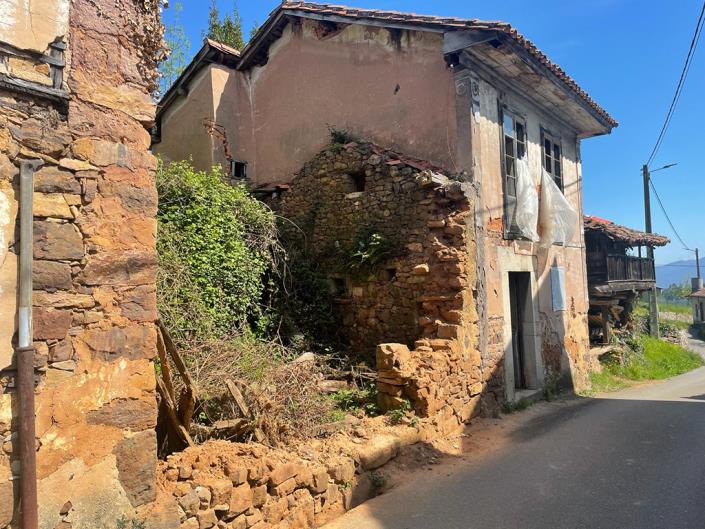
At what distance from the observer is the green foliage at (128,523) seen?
321 centimetres

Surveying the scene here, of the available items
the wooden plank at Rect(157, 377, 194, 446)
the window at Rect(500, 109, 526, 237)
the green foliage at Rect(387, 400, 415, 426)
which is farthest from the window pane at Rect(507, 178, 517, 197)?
the wooden plank at Rect(157, 377, 194, 446)

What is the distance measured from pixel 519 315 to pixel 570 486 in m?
5.13

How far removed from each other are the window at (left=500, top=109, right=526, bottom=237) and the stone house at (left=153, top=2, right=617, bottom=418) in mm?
41

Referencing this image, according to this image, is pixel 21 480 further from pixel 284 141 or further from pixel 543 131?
pixel 543 131

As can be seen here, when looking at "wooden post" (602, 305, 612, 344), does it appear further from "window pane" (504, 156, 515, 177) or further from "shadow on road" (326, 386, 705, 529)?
"window pane" (504, 156, 515, 177)

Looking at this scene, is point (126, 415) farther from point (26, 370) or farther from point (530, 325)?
point (530, 325)

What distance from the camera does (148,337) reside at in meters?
3.54

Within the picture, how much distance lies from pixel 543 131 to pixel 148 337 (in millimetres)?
9944

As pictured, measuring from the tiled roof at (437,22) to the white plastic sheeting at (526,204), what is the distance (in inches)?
74.7

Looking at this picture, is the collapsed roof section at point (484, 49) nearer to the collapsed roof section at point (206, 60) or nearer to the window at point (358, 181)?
the collapsed roof section at point (206, 60)

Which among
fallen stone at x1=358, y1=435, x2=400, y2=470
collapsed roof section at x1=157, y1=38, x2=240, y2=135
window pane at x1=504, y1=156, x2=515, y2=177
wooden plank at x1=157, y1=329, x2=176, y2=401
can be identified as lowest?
fallen stone at x1=358, y1=435, x2=400, y2=470

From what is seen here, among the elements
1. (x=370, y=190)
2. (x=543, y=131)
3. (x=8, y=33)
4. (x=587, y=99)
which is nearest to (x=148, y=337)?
(x=8, y=33)

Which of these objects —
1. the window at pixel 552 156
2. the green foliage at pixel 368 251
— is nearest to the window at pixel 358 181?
the green foliage at pixel 368 251

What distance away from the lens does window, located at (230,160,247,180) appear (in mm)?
11055
